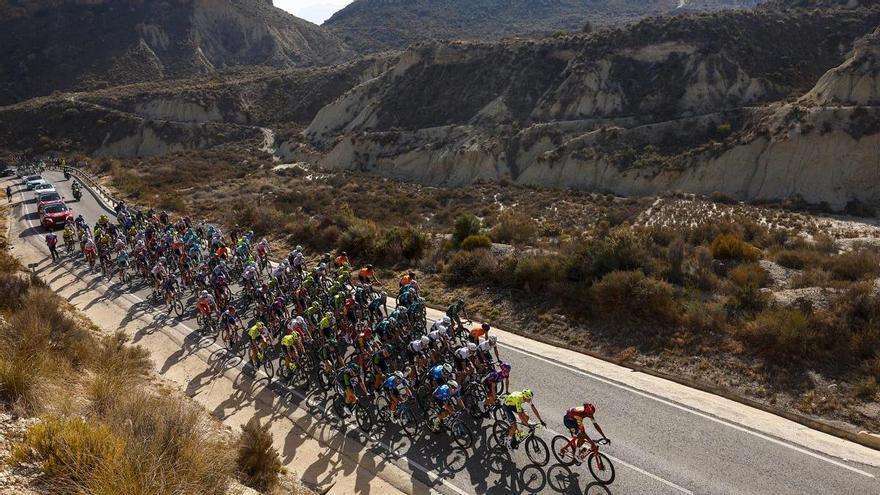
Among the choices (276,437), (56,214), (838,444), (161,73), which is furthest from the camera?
(161,73)

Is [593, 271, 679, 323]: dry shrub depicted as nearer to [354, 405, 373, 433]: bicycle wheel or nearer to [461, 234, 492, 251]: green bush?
[461, 234, 492, 251]: green bush

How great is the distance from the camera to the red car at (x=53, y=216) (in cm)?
3135

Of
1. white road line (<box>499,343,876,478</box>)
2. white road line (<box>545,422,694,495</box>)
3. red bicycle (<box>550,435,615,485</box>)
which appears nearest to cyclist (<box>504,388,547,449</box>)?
red bicycle (<box>550,435,615,485</box>)

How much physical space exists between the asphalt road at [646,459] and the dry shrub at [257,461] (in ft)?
6.90

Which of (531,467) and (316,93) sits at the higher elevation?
(316,93)

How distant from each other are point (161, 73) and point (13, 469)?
110157mm

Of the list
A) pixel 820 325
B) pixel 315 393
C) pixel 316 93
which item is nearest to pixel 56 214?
pixel 315 393

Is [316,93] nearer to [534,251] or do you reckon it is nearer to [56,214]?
[56,214]

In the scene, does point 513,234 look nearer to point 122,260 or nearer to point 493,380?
point 493,380

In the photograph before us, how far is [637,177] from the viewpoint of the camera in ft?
140

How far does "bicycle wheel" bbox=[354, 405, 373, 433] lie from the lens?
1166 cm

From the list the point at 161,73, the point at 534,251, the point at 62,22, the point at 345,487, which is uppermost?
the point at 62,22

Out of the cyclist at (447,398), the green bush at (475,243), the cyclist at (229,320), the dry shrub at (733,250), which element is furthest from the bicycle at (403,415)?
the dry shrub at (733,250)

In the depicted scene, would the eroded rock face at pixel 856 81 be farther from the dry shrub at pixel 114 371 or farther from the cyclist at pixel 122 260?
the dry shrub at pixel 114 371
